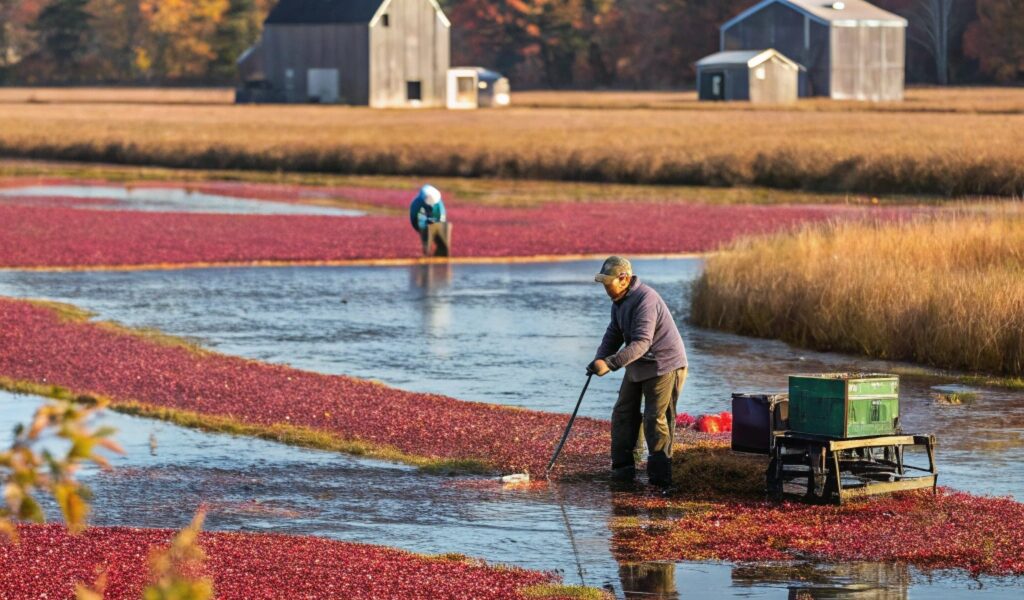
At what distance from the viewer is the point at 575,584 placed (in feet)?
36.3

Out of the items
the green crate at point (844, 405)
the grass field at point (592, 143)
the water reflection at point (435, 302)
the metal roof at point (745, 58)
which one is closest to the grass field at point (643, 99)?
the grass field at point (592, 143)

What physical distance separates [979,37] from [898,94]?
547 inches

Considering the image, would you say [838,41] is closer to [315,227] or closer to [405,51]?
[405,51]

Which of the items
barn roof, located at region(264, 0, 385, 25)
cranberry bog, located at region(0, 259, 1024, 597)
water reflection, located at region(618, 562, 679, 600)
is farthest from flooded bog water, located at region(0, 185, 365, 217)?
barn roof, located at region(264, 0, 385, 25)

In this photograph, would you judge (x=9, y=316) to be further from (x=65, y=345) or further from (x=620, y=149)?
(x=620, y=149)

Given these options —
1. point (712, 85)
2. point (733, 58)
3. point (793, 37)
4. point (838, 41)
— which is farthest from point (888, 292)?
point (712, 85)

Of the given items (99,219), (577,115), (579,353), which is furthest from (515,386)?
(577,115)

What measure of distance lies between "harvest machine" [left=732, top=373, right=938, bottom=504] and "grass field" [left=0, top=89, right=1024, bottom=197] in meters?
36.6

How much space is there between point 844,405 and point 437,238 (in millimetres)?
23009

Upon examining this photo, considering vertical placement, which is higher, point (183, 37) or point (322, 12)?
point (183, 37)

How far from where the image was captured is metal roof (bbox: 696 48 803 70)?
97.1m

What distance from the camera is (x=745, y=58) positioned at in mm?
98188

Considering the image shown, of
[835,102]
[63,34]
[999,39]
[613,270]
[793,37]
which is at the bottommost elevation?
[613,270]

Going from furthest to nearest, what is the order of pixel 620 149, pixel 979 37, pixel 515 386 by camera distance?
pixel 979 37 < pixel 620 149 < pixel 515 386
